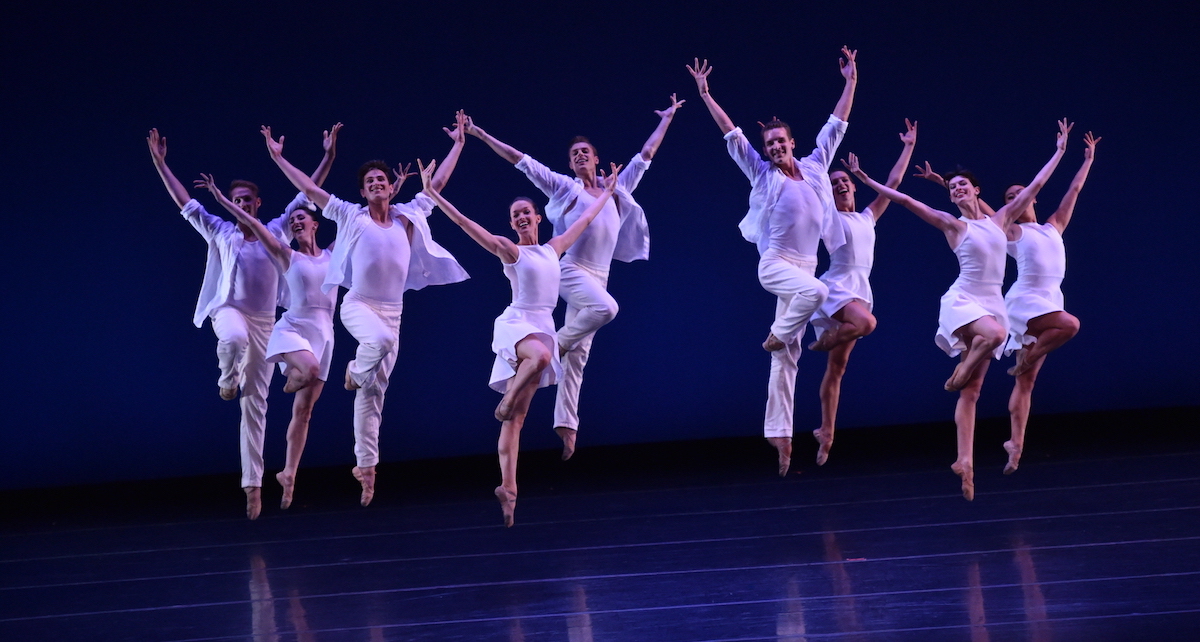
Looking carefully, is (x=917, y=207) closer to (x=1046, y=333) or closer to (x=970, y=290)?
(x=970, y=290)

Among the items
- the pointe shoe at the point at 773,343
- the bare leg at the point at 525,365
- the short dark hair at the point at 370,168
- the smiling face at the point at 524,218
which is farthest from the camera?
the pointe shoe at the point at 773,343

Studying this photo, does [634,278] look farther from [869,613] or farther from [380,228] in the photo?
[869,613]

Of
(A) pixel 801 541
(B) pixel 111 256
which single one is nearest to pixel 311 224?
(B) pixel 111 256

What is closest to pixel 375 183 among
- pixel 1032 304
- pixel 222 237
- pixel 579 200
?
pixel 222 237

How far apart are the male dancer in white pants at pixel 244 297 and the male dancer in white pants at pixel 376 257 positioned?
12.8 inches

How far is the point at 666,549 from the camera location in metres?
5.36

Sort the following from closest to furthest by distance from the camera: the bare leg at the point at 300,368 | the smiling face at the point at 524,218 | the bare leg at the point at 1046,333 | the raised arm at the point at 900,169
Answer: the smiling face at the point at 524,218
the bare leg at the point at 300,368
the bare leg at the point at 1046,333
the raised arm at the point at 900,169

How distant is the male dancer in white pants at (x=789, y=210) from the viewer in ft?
18.6

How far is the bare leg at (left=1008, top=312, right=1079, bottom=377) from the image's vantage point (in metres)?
5.95

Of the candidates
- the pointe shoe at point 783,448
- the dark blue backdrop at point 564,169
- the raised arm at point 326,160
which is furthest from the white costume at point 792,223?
the raised arm at point 326,160

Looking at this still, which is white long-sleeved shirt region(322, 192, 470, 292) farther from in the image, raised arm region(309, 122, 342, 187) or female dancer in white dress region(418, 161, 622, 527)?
female dancer in white dress region(418, 161, 622, 527)

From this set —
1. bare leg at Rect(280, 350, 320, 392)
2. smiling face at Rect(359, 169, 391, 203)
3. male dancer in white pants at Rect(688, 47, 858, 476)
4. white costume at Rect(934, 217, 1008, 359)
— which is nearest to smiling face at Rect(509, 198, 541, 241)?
smiling face at Rect(359, 169, 391, 203)

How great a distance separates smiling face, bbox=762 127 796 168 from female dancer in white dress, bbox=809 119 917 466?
425mm

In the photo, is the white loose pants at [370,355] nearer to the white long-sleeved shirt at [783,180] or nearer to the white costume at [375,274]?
the white costume at [375,274]
